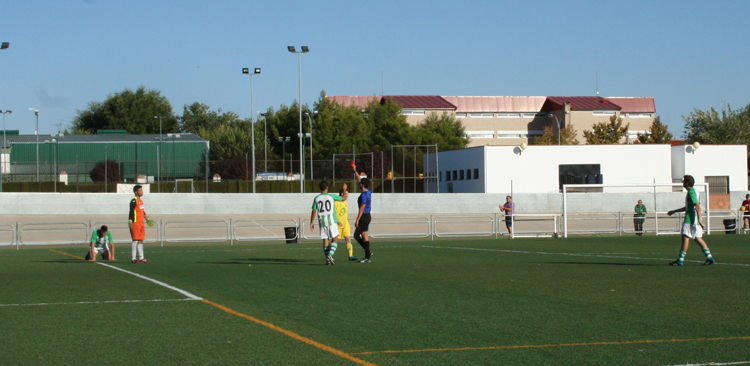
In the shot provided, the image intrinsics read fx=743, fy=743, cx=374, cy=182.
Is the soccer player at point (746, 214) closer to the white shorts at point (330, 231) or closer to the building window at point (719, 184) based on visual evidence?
the white shorts at point (330, 231)

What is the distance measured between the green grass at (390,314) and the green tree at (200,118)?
110375mm

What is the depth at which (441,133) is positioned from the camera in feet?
259

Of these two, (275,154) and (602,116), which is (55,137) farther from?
(602,116)

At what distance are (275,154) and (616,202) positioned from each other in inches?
1974

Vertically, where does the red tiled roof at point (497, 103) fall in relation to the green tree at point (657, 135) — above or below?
above

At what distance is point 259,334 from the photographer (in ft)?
23.7

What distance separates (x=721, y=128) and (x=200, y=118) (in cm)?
8240

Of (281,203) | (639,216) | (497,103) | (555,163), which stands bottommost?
(639,216)

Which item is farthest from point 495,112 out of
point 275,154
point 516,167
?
point 516,167

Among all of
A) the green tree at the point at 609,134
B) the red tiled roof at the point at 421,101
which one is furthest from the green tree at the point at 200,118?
the green tree at the point at 609,134

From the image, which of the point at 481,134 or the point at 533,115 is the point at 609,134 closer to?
the point at 533,115

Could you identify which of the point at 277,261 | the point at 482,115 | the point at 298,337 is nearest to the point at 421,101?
the point at 482,115

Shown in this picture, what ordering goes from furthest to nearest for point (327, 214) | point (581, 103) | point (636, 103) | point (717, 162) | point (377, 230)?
A: 1. point (636, 103)
2. point (581, 103)
3. point (717, 162)
4. point (377, 230)
5. point (327, 214)

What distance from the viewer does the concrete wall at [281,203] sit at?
3881 cm
